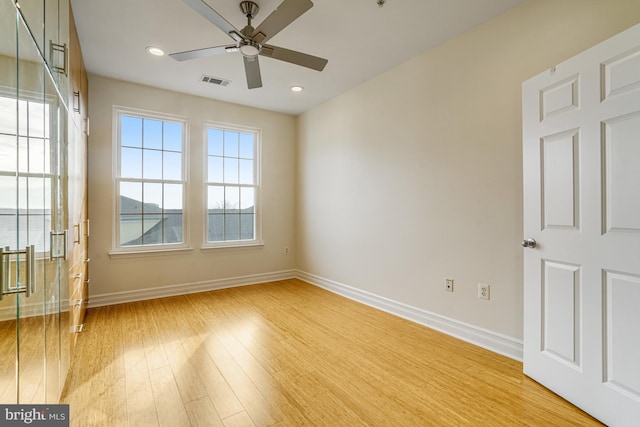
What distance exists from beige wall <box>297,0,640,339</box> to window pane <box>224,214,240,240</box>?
155 cm

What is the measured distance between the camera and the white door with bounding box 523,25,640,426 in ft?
5.08

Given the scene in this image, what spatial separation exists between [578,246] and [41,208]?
9.32ft

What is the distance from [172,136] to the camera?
4188 millimetres

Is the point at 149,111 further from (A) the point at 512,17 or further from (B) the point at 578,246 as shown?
(B) the point at 578,246

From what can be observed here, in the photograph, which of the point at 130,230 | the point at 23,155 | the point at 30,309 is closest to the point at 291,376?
the point at 30,309

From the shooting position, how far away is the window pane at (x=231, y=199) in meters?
4.64

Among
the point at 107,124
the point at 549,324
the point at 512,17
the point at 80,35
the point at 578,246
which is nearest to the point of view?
the point at 578,246

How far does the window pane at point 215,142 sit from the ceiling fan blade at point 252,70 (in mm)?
1830

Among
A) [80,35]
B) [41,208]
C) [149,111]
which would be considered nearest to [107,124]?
[149,111]

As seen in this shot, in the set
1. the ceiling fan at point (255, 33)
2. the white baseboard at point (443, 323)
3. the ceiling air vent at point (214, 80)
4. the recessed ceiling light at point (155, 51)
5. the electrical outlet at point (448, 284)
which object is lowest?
the white baseboard at point (443, 323)

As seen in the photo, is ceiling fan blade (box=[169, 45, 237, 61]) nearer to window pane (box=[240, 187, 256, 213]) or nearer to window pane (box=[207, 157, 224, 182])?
window pane (box=[207, 157, 224, 182])

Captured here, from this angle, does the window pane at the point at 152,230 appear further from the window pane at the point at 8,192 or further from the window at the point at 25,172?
the window pane at the point at 8,192

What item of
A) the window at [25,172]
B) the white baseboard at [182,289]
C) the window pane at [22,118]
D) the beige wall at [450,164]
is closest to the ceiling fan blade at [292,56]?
the beige wall at [450,164]

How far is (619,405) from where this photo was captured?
155 centimetres
